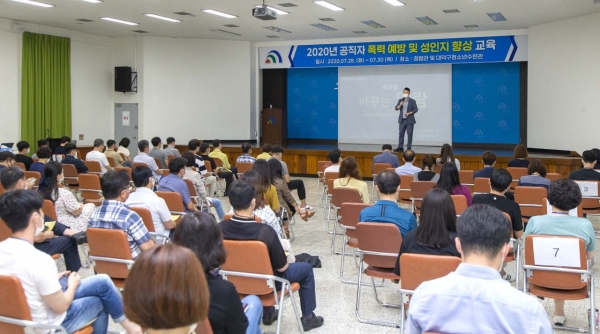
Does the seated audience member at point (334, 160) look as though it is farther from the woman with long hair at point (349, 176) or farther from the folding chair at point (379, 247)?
the folding chair at point (379, 247)

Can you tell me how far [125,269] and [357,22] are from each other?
10.9m

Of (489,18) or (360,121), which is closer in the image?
(489,18)

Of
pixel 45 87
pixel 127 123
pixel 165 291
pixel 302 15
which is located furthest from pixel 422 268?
pixel 127 123

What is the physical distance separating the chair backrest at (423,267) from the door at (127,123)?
539 inches

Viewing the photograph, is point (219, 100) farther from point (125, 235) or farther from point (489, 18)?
point (125, 235)

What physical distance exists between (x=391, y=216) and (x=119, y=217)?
2005mm

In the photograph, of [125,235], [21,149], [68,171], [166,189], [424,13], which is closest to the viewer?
[125,235]

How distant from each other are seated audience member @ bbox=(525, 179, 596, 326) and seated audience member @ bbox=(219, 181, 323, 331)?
1617mm

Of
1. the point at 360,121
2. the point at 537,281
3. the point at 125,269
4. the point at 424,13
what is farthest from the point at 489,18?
the point at 125,269

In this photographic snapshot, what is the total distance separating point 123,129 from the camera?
1622 centimetres

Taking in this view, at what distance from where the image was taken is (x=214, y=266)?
2613 millimetres

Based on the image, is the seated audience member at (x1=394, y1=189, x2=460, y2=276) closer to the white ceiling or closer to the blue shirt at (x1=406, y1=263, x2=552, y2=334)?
the blue shirt at (x1=406, y1=263, x2=552, y2=334)

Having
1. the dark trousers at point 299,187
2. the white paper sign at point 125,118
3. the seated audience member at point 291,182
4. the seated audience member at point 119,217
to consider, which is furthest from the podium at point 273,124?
the seated audience member at point 119,217

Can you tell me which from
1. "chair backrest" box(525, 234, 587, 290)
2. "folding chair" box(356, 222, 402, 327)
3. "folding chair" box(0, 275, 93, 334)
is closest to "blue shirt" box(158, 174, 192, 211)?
"folding chair" box(356, 222, 402, 327)
